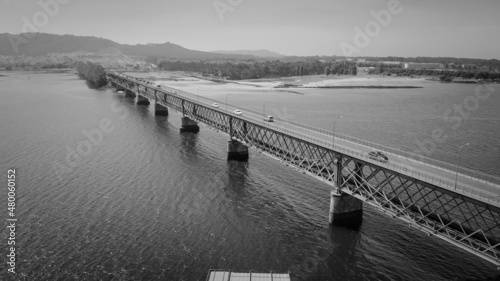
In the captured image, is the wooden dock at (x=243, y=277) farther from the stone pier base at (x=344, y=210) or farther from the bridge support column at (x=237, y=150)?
the bridge support column at (x=237, y=150)

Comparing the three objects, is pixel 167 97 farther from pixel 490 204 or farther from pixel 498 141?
pixel 490 204

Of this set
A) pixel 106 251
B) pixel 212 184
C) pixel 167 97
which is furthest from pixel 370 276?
pixel 167 97

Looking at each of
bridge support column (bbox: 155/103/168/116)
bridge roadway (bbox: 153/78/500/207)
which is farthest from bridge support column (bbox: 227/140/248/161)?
bridge support column (bbox: 155/103/168/116)

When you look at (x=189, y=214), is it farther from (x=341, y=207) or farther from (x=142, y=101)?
(x=142, y=101)

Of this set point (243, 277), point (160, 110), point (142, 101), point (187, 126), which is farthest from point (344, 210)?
point (142, 101)

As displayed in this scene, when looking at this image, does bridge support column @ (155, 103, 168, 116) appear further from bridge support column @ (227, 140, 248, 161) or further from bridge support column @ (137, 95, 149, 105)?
bridge support column @ (227, 140, 248, 161)

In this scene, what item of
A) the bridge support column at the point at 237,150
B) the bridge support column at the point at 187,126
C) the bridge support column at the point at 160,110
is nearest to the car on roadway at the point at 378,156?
the bridge support column at the point at 237,150
